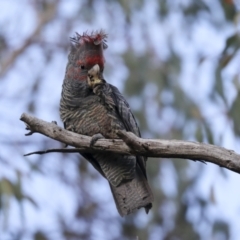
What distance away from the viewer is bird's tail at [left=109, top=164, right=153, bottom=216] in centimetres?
393

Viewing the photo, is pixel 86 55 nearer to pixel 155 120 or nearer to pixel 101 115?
pixel 101 115

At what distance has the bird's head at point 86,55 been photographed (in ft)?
13.0

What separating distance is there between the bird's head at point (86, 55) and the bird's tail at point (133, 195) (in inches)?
27.3

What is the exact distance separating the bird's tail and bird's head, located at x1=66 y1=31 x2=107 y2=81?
694 millimetres

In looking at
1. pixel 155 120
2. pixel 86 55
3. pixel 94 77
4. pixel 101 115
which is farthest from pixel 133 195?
pixel 155 120

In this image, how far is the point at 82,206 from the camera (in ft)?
26.8

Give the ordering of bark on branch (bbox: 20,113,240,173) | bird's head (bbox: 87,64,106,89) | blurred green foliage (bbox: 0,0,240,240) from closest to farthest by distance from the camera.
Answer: bark on branch (bbox: 20,113,240,173) < bird's head (bbox: 87,64,106,89) < blurred green foliage (bbox: 0,0,240,240)

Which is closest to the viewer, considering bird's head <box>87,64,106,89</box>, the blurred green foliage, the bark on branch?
the bark on branch

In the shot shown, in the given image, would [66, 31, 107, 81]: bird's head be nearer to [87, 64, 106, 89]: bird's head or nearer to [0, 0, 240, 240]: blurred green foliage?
[87, 64, 106, 89]: bird's head

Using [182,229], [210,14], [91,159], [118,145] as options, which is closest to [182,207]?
[182,229]

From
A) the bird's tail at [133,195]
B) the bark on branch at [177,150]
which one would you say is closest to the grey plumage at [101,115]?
the bird's tail at [133,195]

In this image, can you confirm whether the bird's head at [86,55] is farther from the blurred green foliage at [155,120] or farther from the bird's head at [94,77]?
the blurred green foliage at [155,120]

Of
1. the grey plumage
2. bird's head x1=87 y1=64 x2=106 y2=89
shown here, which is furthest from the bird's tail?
bird's head x1=87 y1=64 x2=106 y2=89

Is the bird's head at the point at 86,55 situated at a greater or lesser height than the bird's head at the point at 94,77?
greater
